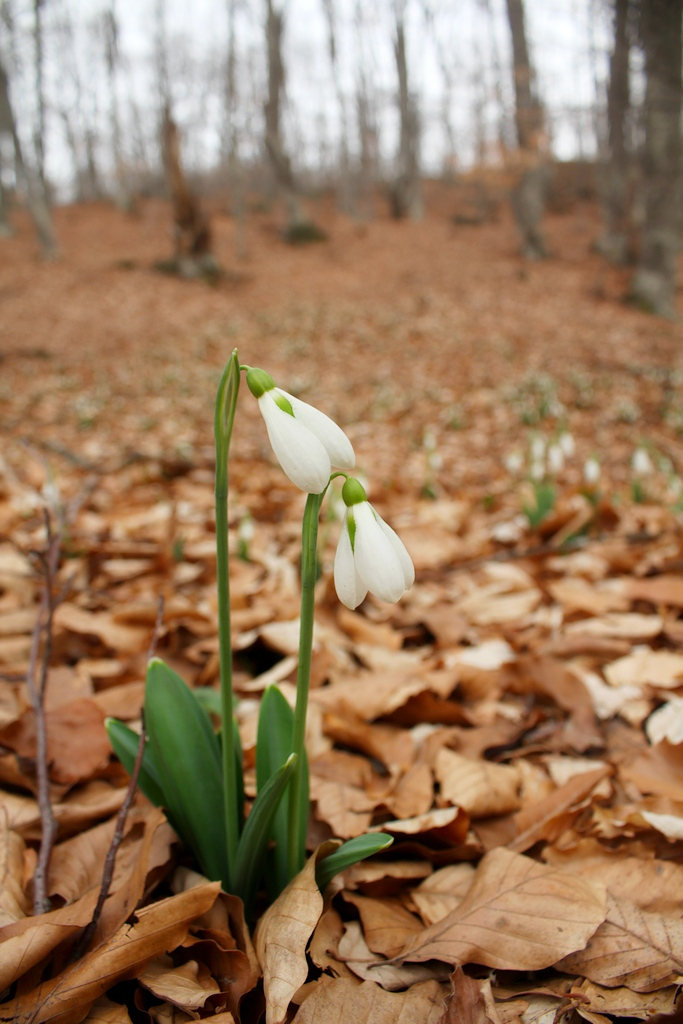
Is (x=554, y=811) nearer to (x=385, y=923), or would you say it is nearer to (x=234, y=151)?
(x=385, y=923)

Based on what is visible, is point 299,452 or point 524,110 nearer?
point 299,452

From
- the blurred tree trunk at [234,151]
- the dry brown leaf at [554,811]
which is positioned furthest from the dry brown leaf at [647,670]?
the blurred tree trunk at [234,151]

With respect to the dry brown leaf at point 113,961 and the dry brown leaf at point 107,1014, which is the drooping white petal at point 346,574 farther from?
the dry brown leaf at point 107,1014

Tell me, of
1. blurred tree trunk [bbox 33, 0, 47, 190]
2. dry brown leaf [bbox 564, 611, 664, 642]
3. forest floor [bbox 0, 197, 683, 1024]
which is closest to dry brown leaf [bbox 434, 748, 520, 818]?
forest floor [bbox 0, 197, 683, 1024]

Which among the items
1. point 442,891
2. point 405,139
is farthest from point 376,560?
point 405,139

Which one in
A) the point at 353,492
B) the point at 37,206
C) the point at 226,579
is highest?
the point at 37,206

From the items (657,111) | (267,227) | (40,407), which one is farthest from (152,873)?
(267,227)
